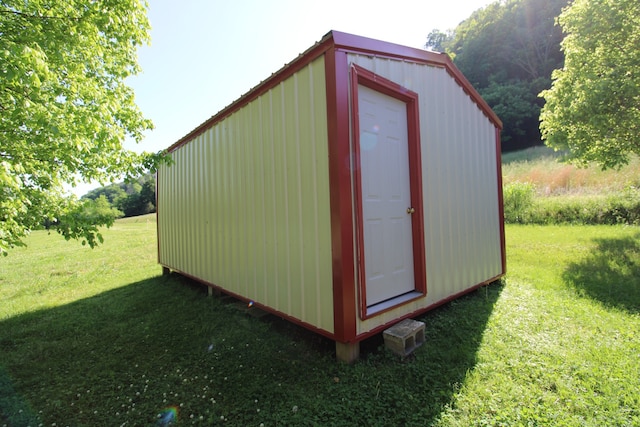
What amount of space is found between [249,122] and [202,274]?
9.39 ft

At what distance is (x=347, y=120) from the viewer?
258 cm

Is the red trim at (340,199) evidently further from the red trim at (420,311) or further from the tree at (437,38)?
the tree at (437,38)

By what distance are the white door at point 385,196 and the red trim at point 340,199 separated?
329 millimetres

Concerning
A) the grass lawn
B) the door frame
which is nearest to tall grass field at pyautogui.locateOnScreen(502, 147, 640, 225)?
the grass lawn

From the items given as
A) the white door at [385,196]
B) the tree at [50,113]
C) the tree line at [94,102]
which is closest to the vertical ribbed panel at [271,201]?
the white door at [385,196]

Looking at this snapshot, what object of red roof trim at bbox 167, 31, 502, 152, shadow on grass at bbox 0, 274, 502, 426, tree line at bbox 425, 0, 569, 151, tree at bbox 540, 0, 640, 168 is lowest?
shadow on grass at bbox 0, 274, 502, 426

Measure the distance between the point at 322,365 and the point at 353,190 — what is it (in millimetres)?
1581

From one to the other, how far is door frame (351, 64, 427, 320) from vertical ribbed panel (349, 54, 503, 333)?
9 cm

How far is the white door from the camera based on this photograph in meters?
2.90

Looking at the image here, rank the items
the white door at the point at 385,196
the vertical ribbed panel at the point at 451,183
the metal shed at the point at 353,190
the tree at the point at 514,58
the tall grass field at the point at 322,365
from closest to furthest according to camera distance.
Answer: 1. the tall grass field at the point at 322,365
2. the metal shed at the point at 353,190
3. the white door at the point at 385,196
4. the vertical ribbed panel at the point at 451,183
5. the tree at the point at 514,58

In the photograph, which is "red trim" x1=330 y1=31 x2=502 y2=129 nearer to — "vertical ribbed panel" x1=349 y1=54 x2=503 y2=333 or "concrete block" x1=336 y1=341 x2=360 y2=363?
"vertical ribbed panel" x1=349 y1=54 x2=503 y2=333

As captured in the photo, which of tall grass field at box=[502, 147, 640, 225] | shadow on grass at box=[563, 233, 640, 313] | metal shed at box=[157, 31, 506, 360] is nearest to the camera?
metal shed at box=[157, 31, 506, 360]

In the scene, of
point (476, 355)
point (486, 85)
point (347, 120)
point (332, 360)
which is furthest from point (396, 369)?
point (486, 85)

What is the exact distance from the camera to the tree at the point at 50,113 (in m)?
2.31
